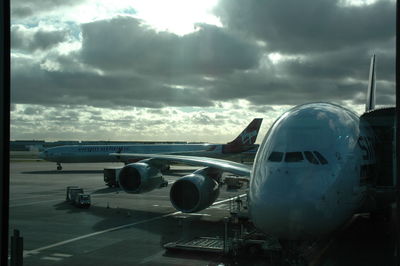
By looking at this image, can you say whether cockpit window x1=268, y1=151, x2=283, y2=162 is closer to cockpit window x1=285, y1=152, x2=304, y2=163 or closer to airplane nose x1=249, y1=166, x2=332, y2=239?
cockpit window x1=285, y1=152, x2=304, y2=163

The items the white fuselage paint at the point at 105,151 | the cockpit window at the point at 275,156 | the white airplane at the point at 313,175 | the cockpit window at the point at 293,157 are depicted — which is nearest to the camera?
the white airplane at the point at 313,175

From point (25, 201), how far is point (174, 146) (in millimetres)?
30593

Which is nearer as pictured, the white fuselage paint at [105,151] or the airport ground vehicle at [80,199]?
the airport ground vehicle at [80,199]

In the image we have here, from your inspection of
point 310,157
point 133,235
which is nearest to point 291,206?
point 310,157

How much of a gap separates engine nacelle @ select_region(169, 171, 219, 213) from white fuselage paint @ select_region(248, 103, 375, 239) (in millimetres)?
5342

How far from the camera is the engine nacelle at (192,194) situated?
14.7 m

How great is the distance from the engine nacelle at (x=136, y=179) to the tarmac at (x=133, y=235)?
45.1 inches

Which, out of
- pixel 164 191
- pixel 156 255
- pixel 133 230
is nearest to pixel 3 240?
pixel 156 255

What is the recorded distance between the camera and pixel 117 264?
33.1ft

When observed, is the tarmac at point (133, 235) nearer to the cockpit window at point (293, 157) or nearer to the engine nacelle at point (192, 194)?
the engine nacelle at point (192, 194)

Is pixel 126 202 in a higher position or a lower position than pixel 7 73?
lower

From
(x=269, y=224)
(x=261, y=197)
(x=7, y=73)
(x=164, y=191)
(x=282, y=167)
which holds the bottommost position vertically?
(x=164, y=191)

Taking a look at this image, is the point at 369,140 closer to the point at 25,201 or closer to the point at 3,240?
the point at 3,240

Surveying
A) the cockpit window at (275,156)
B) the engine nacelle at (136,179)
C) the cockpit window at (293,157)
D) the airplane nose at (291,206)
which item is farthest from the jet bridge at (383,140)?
the engine nacelle at (136,179)
